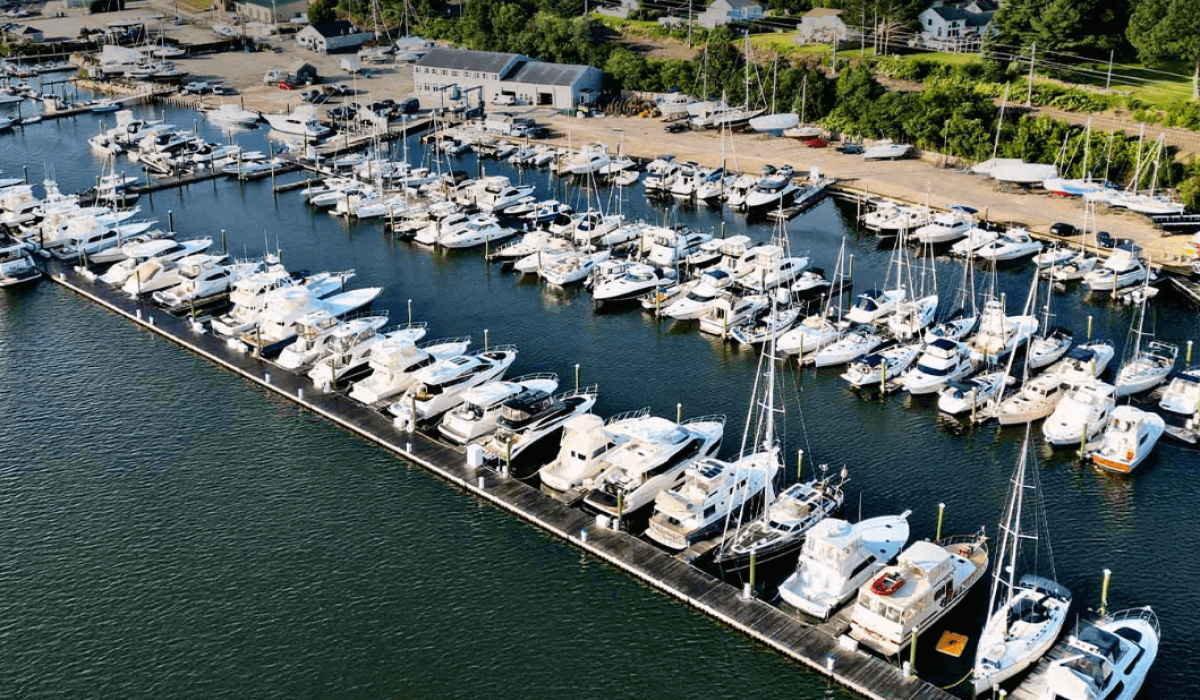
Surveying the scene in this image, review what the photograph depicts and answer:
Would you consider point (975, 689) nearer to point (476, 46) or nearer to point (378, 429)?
point (378, 429)

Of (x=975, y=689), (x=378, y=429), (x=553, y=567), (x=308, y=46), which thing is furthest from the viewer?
(x=308, y=46)

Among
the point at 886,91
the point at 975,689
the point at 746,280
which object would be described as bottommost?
the point at 975,689

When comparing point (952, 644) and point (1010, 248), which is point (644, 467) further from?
point (1010, 248)

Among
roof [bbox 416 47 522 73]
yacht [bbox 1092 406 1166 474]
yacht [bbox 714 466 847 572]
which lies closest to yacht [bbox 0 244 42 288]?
yacht [bbox 714 466 847 572]

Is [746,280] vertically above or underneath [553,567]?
above

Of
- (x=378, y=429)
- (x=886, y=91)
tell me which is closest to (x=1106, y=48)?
(x=886, y=91)

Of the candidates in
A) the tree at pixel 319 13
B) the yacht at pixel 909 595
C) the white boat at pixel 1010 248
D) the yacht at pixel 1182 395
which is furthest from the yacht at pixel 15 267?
the tree at pixel 319 13

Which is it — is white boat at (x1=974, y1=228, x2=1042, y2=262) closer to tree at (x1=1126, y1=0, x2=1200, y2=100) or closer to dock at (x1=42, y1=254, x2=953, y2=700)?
tree at (x1=1126, y1=0, x2=1200, y2=100)

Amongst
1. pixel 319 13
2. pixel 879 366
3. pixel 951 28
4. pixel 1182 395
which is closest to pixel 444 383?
pixel 879 366
